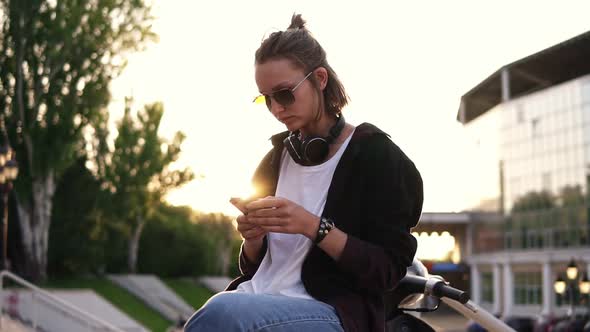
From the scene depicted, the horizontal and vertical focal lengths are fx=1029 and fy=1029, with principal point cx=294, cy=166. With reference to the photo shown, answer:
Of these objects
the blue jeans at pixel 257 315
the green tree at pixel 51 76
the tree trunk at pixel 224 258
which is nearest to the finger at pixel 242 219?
the blue jeans at pixel 257 315

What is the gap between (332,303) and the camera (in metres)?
2.57

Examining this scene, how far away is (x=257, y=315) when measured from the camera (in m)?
2.38

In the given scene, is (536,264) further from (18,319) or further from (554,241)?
(18,319)

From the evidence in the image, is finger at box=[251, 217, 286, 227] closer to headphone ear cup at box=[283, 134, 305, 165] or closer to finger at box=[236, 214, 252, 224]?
finger at box=[236, 214, 252, 224]

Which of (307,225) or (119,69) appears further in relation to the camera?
(119,69)

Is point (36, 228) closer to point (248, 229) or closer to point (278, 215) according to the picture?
point (248, 229)

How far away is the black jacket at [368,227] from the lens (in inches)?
102

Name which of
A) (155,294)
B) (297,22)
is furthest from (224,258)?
(297,22)

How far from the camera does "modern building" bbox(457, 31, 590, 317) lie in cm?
5928

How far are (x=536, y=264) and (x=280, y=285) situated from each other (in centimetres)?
6430

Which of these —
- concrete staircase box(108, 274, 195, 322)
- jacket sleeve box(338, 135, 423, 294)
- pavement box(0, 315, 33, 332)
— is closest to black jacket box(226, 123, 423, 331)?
jacket sleeve box(338, 135, 423, 294)

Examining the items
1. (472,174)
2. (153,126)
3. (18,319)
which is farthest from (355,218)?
(472,174)

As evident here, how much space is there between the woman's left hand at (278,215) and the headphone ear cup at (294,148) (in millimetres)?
322

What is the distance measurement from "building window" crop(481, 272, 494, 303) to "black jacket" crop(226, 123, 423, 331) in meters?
71.6
